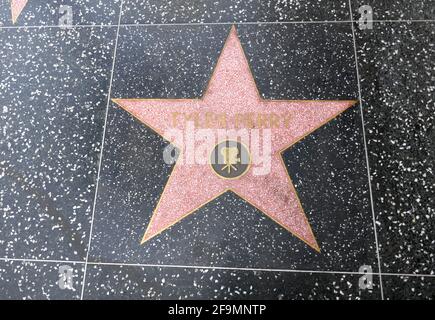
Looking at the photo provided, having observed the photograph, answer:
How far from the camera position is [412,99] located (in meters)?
1.27

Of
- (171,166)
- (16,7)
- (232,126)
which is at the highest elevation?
(16,7)

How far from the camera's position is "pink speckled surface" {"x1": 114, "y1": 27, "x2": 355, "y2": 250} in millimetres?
1176

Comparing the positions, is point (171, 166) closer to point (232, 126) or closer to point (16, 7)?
point (232, 126)

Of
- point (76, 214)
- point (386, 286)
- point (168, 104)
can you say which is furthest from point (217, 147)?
point (386, 286)

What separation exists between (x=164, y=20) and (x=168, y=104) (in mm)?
308

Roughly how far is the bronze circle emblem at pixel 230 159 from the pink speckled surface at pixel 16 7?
83 centimetres

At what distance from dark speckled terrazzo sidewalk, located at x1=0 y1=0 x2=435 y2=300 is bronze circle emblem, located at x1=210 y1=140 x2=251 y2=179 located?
64 mm

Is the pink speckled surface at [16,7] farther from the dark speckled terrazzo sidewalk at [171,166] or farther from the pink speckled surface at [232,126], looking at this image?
the pink speckled surface at [232,126]

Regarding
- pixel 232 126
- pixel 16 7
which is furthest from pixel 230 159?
pixel 16 7

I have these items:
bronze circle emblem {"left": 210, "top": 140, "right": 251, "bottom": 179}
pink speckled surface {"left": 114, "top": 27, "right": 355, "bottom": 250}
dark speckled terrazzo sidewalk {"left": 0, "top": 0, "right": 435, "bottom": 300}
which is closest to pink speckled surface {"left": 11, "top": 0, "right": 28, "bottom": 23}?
dark speckled terrazzo sidewalk {"left": 0, "top": 0, "right": 435, "bottom": 300}

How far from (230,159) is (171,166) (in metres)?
0.17

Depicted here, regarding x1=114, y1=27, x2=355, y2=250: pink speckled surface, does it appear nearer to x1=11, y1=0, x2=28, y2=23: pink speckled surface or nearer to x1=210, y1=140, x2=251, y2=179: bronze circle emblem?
x1=210, y1=140, x2=251, y2=179: bronze circle emblem

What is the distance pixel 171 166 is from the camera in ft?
4.03
